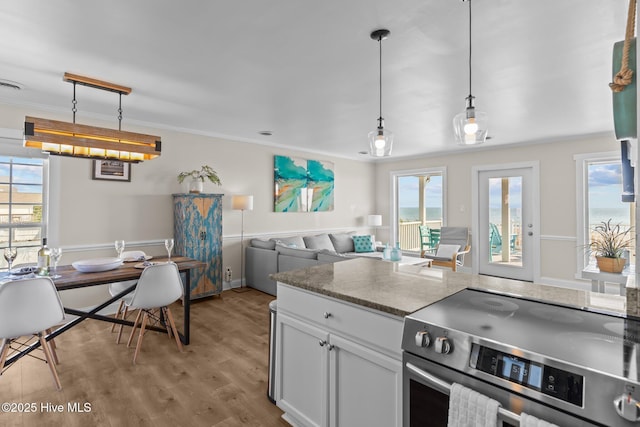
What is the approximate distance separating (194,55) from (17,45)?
1168 mm

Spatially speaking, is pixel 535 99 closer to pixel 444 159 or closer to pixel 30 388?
pixel 444 159

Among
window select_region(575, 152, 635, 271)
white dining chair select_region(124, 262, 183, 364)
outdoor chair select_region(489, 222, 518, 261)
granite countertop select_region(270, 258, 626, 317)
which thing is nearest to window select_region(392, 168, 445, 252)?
outdoor chair select_region(489, 222, 518, 261)

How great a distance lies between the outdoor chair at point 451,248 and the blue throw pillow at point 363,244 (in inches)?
43.9

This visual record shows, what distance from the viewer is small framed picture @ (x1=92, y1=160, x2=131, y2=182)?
3850 mm

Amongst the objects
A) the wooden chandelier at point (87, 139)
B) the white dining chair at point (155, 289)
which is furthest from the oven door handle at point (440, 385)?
the wooden chandelier at point (87, 139)

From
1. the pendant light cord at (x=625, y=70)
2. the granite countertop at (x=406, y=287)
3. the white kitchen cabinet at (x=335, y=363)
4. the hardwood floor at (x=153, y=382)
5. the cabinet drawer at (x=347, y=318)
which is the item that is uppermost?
the pendant light cord at (x=625, y=70)

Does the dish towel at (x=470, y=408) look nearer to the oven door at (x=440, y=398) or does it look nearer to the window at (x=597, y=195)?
the oven door at (x=440, y=398)

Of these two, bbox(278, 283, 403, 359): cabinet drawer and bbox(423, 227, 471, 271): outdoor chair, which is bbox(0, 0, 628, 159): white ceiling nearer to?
bbox(278, 283, 403, 359): cabinet drawer

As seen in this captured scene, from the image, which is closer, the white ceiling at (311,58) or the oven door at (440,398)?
the oven door at (440,398)

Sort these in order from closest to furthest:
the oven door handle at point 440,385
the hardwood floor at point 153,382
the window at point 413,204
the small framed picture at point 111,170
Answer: the oven door handle at point 440,385, the hardwood floor at point 153,382, the small framed picture at point 111,170, the window at point 413,204

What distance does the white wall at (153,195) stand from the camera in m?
3.65

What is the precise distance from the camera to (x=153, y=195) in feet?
14.1

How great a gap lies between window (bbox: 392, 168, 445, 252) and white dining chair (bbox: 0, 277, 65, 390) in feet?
20.8

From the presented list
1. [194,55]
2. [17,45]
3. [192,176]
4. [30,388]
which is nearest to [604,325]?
[194,55]
